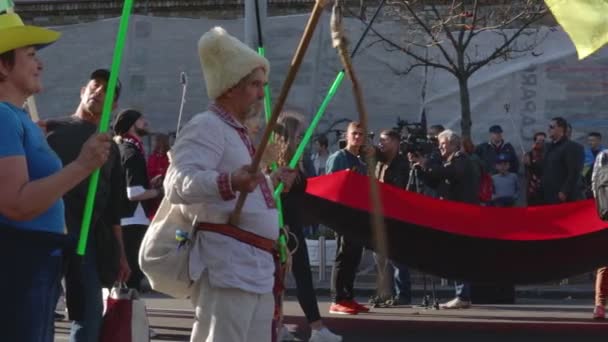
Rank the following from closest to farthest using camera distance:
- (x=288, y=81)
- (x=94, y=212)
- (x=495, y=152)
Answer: (x=288, y=81) → (x=94, y=212) → (x=495, y=152)

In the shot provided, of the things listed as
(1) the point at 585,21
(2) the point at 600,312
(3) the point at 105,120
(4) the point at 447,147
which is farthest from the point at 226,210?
(4) the point at 447,147

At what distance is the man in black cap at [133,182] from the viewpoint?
9227mm

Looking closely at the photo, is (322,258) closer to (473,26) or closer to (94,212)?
(473,26)

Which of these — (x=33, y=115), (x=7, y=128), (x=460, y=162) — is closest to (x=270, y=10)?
(x=460, y=162)

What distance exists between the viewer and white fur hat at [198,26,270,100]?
4.86m

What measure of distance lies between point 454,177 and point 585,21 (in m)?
6.91

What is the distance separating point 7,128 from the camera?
3.93 metres

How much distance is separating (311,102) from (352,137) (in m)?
10.3

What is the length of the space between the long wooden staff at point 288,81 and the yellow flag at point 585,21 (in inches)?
46.3

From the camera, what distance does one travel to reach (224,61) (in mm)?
4883

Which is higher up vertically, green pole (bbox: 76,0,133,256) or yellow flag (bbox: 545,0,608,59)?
yellow flag (bbox: 545,0,608,59)

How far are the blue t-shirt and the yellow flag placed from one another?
2.04 metres

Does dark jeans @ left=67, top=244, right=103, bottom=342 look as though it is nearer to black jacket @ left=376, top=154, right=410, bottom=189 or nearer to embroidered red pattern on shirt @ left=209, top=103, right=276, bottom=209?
embroidered red pattern on shirt @ left=209, top=103, right=276, bottom=209

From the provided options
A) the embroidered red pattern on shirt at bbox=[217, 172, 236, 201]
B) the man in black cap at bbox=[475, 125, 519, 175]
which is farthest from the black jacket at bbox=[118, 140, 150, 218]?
the man in black cap at bbox=[475, 125, 519, 175]
